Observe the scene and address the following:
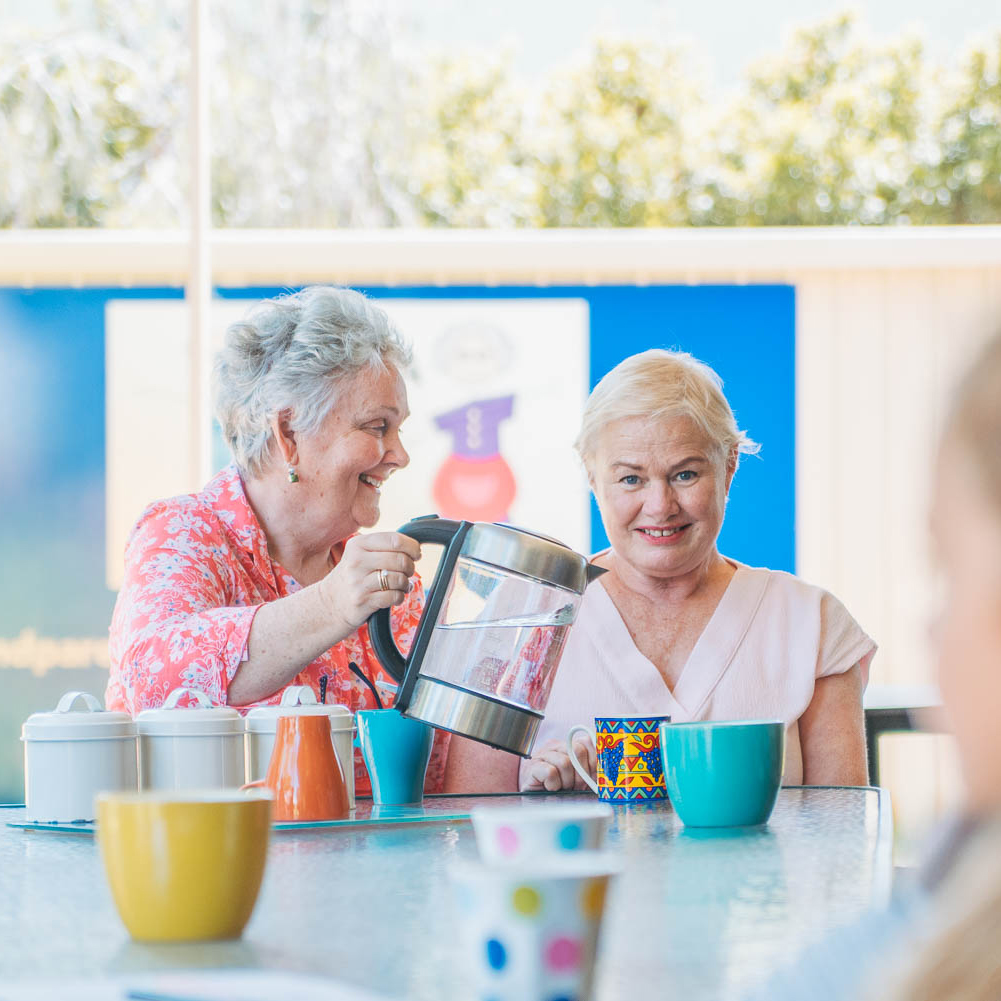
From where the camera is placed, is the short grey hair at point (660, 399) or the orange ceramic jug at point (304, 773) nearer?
the orange ceramic jug at point (304, 773)

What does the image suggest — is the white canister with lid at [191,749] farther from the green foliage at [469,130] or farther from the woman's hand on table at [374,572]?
the green foliage at [469,130]

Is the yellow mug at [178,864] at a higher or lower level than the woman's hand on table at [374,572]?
lower

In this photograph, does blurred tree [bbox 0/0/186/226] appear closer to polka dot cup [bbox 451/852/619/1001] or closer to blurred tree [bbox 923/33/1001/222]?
blurred tree [bbox 923/33/1001/222]

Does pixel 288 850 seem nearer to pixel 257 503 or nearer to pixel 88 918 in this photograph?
pixel 88 918

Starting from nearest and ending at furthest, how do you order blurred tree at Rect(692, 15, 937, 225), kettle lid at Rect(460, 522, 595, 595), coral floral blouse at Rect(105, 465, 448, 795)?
kettle lid at Rect(460, 522, 595, 595) < coral floral blouse at Rect(105, 465, 448, 795) < blurred tree at Rect(692, 15, 937, 225)

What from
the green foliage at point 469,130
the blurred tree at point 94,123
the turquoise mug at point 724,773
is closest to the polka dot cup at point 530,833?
the turquoise mug at point 724,773

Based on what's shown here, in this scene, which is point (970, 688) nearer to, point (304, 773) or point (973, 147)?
point (304, 773)

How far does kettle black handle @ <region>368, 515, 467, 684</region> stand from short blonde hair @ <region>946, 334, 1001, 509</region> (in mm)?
1152

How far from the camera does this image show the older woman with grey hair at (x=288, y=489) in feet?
6.28

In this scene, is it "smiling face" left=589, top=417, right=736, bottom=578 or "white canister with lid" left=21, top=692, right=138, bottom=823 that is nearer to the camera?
"white canister with lid" left=21, top=692, right=138, bottom=823

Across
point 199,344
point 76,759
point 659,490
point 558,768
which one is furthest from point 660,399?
point 199,344

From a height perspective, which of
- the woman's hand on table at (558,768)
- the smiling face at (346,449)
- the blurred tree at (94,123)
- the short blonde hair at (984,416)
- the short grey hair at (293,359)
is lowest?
the woman's hand on table at (558,768)

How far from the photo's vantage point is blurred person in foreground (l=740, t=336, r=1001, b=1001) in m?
0.48

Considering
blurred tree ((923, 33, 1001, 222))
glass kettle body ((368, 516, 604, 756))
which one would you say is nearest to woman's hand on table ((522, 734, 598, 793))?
glass kettle body ((368, 516, 604, 756))
